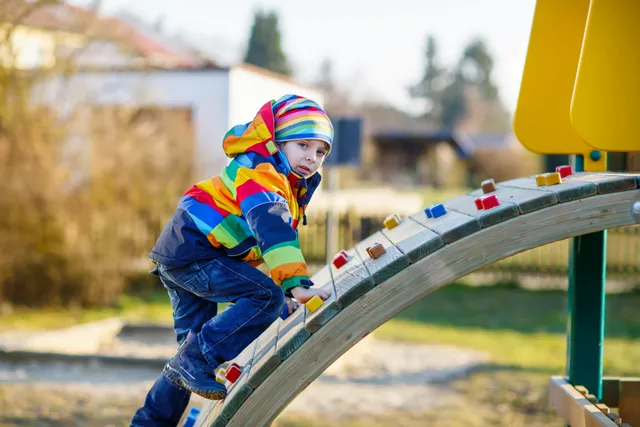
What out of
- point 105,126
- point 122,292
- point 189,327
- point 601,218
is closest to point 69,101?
point 105,126

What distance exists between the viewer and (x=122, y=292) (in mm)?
11453

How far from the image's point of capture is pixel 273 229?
8.95 ft

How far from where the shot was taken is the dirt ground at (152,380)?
19.4 ft

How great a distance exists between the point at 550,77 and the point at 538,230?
152 centimetres

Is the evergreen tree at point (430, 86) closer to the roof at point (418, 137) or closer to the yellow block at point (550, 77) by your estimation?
the roof at point (418, 137)

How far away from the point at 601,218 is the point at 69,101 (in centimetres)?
920

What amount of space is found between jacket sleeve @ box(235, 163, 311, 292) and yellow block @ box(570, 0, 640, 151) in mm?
1166

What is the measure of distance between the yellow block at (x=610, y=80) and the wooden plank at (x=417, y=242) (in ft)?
2.37

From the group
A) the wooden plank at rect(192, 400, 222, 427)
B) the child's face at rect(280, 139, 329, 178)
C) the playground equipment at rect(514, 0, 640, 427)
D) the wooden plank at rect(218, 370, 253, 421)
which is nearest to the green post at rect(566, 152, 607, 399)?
the playground equipment at rect(514, 0, 640, 427)

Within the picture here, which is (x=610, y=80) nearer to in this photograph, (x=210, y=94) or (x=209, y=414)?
(x=209, y=414)

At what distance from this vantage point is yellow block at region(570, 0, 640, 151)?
3059 mm

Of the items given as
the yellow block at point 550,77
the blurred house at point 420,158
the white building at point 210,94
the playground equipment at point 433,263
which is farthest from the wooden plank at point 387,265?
the blurred house at point 420,158

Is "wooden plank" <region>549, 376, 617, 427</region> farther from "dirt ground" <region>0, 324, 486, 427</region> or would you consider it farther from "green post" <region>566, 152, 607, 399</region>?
"dirt ground" <region>0, 324, 486, 427</region>

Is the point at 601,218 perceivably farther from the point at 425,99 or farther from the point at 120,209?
the point at 425,99
